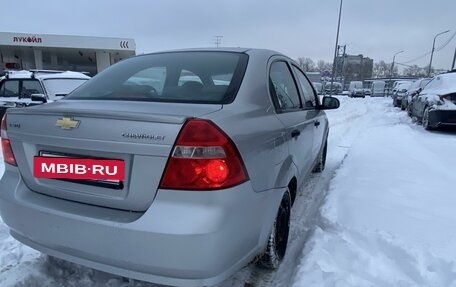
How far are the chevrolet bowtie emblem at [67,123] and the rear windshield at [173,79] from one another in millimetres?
394

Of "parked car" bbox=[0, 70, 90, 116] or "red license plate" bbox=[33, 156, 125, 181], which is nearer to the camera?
"red license plate" bbox=[33, 156, 125, 181]

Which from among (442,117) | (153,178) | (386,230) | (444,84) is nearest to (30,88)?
(153,178)

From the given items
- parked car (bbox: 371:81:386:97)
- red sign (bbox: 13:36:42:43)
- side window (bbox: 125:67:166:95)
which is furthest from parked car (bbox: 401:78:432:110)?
parked car (bbox: 371:81:386:97)

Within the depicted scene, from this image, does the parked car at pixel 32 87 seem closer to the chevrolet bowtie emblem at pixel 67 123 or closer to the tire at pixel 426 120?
the chevrolet bowtie emblem at pixel 67 123

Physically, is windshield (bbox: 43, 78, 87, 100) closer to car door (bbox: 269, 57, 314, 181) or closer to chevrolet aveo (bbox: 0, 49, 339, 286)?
car door (bbox: 269, 57, 314, 181)

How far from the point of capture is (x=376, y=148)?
6.54m

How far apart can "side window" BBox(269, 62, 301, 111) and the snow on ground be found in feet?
3.61

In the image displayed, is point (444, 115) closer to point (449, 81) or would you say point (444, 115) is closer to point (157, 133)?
point (449, 81)

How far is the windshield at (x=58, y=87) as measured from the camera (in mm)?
8197

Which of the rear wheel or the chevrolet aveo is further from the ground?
the chevrolet aveo

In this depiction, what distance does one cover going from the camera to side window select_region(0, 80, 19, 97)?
8812 millimetres

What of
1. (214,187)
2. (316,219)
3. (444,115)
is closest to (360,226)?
(316,219)

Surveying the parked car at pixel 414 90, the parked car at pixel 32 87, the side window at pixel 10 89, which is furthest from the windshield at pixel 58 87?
the parked car at pixel 414 90

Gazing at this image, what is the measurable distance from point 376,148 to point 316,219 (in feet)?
11.9
